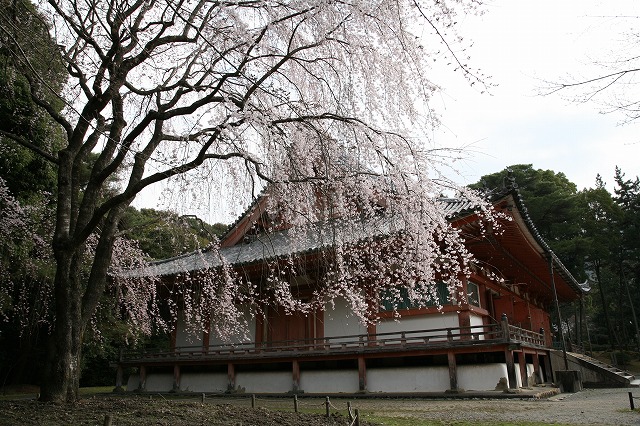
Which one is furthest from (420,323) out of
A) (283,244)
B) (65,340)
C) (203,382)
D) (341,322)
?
(65,340)

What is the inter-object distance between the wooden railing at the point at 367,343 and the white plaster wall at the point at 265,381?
0.58 metres

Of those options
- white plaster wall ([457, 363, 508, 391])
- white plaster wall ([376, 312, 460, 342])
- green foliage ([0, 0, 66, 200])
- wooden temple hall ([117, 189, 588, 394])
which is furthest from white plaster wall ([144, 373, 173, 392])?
white plaster wall ([457, 363, 508, 391])

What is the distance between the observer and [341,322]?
41.2 feet

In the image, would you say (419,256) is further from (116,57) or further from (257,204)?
(116,57)

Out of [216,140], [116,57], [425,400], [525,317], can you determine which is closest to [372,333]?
[425,400]

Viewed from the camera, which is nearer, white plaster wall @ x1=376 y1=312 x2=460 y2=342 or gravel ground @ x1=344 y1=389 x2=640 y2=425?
gravel ground @ x1=344 y1=389 x2=640 y2=425

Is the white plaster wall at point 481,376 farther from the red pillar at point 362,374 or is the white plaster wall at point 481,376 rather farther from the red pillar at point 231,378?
the red pillar at point 231,378

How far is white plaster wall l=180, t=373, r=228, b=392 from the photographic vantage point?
13.8 metres

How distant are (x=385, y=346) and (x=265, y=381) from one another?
3.83 m

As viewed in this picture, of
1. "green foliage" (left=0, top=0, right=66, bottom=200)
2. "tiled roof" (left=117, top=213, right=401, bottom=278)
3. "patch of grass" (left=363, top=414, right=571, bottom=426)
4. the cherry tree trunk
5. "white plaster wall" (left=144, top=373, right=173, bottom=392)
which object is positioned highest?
"green foliage" (left=0, top=0, right=66, bottom=200)

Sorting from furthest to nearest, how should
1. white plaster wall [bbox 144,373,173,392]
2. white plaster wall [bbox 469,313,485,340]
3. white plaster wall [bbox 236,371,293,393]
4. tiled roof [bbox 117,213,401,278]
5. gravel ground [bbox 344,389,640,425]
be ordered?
white plaster wall [bbox 144,373,173,392] < white plaster wall [bbox 236,371,293,393] < white plaster wall [bbox 469,313,485,340] < gravel ground [bbox 344,389,640,425] < tiled roof [bbox 117,213,401,278]

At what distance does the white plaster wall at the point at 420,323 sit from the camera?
11.1 metres

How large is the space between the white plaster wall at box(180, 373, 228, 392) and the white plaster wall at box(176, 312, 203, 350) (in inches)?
40.4

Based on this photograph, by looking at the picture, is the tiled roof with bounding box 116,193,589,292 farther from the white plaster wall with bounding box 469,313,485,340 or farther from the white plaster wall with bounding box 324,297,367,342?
the white plaster wall with bounding box 469,313,485,340
